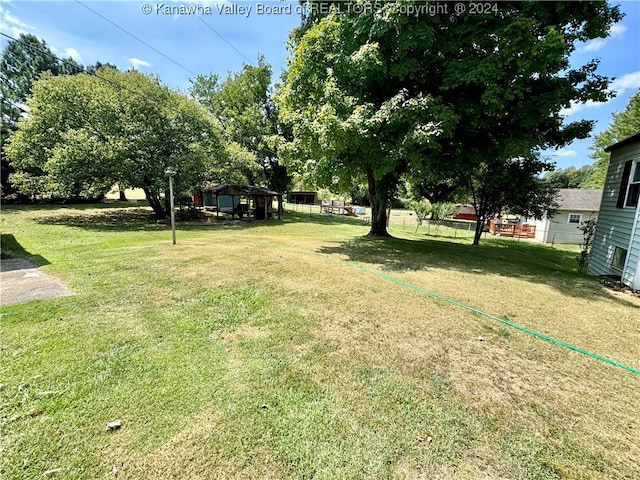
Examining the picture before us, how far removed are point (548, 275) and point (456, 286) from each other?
3.77m

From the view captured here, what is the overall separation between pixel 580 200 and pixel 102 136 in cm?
3583

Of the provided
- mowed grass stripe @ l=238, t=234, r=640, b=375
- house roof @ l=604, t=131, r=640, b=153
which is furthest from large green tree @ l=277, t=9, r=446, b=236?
house roof @ l=604, t=131, r=640, b=153

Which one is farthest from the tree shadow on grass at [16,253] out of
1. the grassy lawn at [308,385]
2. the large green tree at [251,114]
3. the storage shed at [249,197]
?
the large green tree at [251,114]

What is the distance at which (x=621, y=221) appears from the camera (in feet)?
26.1

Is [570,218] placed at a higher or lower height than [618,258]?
higher

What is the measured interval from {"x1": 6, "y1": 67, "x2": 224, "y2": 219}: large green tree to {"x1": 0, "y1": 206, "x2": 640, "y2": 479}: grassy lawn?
13709 millimetres

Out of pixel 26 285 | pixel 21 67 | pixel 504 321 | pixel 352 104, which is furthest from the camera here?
pixel 21 67

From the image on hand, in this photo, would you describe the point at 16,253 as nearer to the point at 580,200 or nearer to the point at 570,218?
the point at 570,218

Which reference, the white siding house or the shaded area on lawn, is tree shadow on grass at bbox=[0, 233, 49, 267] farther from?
the white siding house

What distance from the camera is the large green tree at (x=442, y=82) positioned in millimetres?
7699

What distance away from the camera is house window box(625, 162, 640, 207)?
754 cm

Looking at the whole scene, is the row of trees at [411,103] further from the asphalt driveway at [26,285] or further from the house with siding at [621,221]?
the asphalt driveway at [26,285]

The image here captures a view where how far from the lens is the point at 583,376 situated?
10.3ft

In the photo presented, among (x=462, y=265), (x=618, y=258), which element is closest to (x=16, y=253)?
(x=462, y=265)
